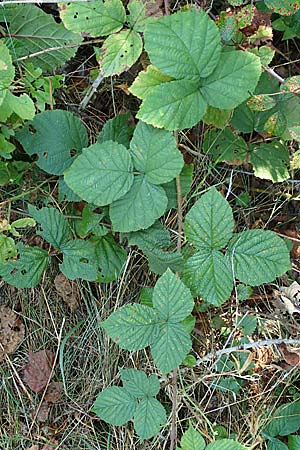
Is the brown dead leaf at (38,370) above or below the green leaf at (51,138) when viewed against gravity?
below

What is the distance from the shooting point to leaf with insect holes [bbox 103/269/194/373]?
1.26 m

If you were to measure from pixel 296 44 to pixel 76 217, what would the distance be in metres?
0.85

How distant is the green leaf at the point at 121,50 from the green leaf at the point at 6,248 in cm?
49

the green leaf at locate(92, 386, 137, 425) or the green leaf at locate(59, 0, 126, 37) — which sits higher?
the green leaf at locate(59, 0, 126, 37)

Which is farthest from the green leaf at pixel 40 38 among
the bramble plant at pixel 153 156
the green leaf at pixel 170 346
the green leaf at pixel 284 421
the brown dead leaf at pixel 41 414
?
the green leaf at pixel 284 421

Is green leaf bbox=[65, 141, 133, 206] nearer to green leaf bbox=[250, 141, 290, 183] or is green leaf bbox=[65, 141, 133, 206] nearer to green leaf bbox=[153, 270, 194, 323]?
green leaf bbox=[153, 270, 194, 323]

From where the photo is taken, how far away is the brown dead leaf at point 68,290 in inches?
64.2

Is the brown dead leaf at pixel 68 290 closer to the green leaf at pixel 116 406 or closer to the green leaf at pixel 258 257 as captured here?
the green leaf at pixel 116 406

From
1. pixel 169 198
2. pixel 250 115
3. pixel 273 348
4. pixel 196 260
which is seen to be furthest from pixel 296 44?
pixel 273 348

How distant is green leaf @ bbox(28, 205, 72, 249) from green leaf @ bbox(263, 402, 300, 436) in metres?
0.82

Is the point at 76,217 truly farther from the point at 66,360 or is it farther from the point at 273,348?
the point at 273,348

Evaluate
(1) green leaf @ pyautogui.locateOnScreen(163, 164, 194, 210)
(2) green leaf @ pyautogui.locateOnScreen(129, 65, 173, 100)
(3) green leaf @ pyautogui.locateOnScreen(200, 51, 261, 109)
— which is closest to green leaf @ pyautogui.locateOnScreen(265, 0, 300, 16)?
(3) green leaf @ pyautogui.locateOnScreen(200, 51, 261, 109)

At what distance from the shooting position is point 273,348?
1.64 meters

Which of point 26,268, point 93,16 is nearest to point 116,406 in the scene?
point 26,268
